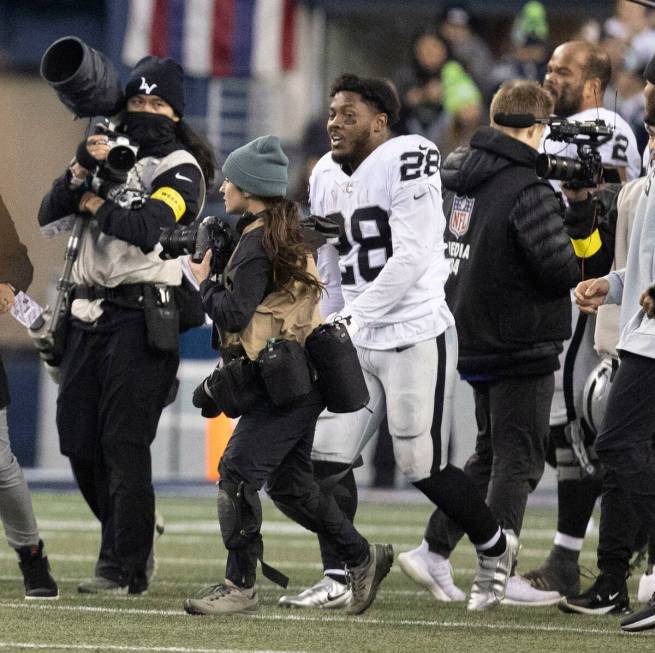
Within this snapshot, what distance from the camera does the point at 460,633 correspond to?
239 inches

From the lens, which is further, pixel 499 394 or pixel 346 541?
pixel 499 394

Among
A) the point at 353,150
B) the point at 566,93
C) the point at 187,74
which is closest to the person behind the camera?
the point at 353,150

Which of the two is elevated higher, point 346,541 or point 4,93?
point 4,93

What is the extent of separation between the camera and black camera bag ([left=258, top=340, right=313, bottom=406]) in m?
6.09

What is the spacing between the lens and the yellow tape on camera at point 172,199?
23.2ft

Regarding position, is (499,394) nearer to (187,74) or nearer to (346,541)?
(346,541)

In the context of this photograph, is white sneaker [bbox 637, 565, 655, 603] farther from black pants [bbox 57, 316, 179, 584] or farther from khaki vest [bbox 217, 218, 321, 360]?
black pants [bbox 57, 316, 179, 584]

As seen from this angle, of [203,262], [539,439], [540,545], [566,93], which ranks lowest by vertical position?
[540,545]

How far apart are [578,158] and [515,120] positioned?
24.9 inches

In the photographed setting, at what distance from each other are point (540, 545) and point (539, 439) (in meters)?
2.42

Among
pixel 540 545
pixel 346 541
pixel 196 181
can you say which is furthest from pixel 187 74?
pixel 346 541

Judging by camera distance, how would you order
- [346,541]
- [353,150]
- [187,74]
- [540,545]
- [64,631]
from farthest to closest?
[187,74]
[540,545]
[353,150]
[346,541]
[64,631]

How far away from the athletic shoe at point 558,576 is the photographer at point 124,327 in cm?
155

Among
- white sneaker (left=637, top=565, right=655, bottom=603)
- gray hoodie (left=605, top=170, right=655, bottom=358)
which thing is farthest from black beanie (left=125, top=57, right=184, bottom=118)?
white sneaker (left=637, top=565, right=655, bottom=603)
